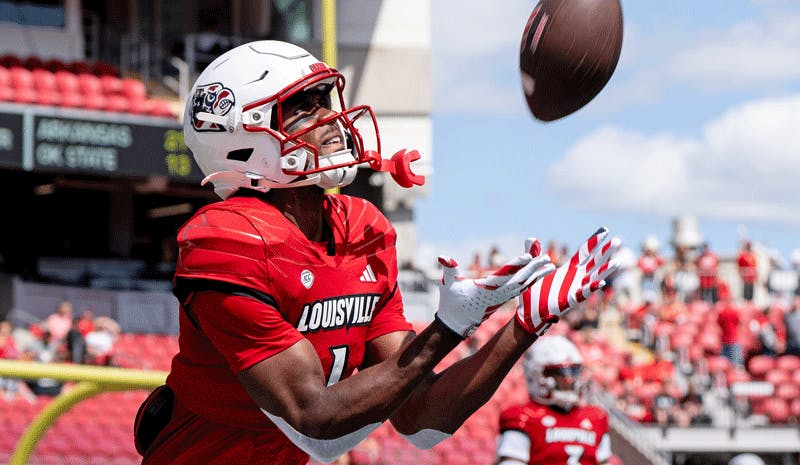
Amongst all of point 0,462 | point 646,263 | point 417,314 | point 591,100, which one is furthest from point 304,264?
point 646,263

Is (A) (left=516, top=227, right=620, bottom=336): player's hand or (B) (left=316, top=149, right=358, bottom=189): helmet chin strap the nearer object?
(A) (left=516, top=227, right=620, bottom=336): player's hand

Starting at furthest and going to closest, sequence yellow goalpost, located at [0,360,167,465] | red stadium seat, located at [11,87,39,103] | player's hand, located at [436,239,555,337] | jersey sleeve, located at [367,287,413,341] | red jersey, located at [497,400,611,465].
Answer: red stadium seat, located at [11,87,39,103], red jersey, located at [497,400,611,465], yellow goalpost, located at [0,360,167,465], jersey sleeve, located at [367,287,413,341], player's hand, located at [436,239,555,337]

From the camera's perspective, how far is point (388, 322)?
2.53 m

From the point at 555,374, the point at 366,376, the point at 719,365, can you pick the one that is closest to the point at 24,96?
the point at 719,365

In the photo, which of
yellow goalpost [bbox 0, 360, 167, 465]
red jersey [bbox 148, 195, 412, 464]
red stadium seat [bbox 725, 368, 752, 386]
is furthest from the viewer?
red stadium seat [bbox 725, 368, 752, 386]

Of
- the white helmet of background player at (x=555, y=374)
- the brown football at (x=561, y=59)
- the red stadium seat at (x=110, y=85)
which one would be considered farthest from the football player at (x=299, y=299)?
the red stadium seat at (x=110, y=85)

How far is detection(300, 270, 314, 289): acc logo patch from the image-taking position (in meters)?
2.27

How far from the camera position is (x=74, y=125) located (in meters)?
12.4

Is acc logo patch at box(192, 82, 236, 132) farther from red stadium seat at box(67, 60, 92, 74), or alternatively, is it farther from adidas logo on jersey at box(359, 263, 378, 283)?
red stadium seat at box(67, 60, 92, 74)

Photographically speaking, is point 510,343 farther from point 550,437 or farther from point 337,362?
point 550,437

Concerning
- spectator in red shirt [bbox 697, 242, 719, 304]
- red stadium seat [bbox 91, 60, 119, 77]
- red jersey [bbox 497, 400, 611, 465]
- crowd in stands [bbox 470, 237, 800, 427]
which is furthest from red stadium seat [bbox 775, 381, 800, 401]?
red stadium seat [bbox 91, 60, 119, 77]

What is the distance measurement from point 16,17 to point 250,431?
499 inches

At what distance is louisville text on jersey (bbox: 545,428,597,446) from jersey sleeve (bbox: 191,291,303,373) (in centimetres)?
269

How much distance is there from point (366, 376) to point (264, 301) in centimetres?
23
